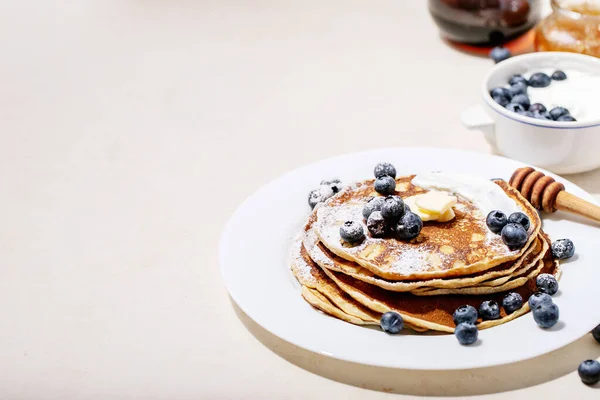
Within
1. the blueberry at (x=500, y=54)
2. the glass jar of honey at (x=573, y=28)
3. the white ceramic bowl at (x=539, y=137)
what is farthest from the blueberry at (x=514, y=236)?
the blueberry at (x=500, y=54)

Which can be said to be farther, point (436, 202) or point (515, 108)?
point (515, 108)

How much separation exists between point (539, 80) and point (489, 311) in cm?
87

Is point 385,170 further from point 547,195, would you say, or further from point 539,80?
point 539,80

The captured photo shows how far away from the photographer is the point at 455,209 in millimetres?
1476

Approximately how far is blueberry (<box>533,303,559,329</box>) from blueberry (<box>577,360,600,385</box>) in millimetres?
85

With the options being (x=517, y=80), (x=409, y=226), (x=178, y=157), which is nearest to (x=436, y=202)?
(x=409, y=226)

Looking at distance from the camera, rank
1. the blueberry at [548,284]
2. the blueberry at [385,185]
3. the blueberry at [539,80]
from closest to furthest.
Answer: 1. the blueberry at [548,284]
2. the blueberry at [385,185]
3. the blueberry at [539,80]

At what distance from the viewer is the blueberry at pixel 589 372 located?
121cm

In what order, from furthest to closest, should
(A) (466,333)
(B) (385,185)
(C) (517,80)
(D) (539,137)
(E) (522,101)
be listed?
(C) (517,80) < (E) (522,101) < (D) (539,137) < (B) (385,185) < (A) (466,333)

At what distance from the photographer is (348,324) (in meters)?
1.29

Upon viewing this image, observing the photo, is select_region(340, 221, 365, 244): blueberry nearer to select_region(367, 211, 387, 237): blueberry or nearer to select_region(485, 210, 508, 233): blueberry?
select_region(367, 211, 387, 237): blueberry

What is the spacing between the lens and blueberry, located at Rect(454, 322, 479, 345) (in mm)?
1214

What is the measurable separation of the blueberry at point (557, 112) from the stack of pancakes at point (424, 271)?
0.41m

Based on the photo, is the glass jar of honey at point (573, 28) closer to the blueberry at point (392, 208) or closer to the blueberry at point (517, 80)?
the blueberry at point (517, 80)
